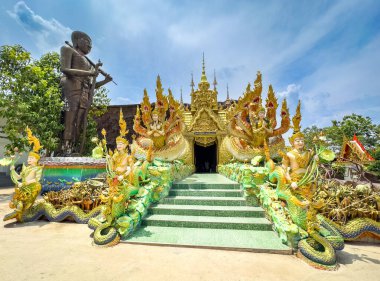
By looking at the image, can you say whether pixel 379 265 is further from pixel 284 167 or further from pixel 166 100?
pixel 166 100

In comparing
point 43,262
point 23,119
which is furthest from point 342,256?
point 23,119

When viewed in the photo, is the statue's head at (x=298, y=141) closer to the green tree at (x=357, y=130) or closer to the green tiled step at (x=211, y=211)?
the green tiled step at (x=211, y=211)

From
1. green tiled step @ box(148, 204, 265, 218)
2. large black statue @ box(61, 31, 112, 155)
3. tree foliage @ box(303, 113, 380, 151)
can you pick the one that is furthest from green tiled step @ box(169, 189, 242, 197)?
tree foliage @ box(303, 113, 380, 151)

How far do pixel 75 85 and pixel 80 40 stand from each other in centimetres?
214

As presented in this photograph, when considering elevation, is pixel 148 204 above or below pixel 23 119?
below

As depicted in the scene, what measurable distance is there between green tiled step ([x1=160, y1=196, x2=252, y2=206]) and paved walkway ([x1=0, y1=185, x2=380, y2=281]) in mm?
1588

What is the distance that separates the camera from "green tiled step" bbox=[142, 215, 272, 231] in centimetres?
382

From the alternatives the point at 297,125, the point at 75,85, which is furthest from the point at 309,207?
the point at 75,85

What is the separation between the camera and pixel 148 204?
14.3 feet

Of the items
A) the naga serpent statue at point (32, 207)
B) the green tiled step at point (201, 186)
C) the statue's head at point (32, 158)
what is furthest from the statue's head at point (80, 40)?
the green tiled step at point (201, 186)

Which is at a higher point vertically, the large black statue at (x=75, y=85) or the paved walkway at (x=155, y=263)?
the large black statue at (x=75, y=85)

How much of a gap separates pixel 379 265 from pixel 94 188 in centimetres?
578

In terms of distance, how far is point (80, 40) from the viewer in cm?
902

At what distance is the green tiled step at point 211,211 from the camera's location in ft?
13.9
